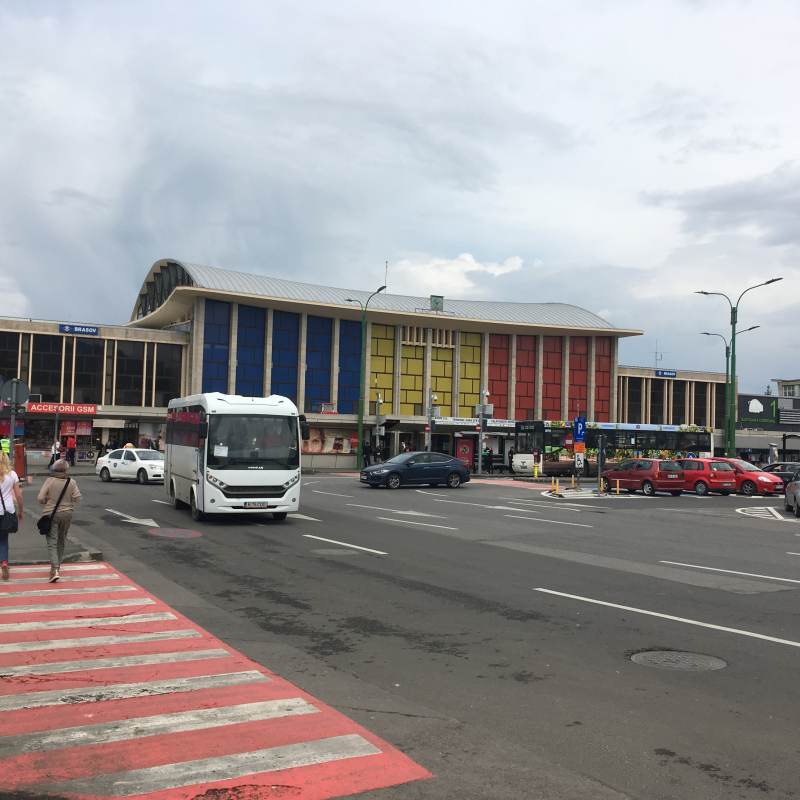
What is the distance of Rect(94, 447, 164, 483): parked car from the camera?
34.2m

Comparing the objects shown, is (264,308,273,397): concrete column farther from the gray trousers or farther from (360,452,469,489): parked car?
the gray trousers

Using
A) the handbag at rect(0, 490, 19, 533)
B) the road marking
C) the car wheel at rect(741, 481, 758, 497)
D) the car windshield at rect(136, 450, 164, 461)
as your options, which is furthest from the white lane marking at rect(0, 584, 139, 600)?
the car wheel at rect(741, 481, 758, 497)

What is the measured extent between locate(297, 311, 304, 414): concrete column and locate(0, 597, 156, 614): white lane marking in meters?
57.7

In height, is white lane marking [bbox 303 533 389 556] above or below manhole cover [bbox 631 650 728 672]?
below

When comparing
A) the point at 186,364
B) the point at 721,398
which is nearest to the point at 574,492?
the point at 186,364

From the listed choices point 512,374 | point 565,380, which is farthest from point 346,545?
point 565,380

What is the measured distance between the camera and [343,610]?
32.1 ft

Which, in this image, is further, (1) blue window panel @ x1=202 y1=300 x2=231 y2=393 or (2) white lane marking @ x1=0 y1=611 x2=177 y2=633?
(1) blue window panel @ x1=202 y1=300 x2=231 y2=393

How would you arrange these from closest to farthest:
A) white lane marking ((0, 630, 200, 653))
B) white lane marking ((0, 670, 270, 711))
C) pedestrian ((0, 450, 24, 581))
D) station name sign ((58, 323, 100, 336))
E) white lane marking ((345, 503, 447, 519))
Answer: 1. white lane marking ((0, 670, 270, 711))
2. white lane marking ((0, 630, 200, 653))
3. pedestrian ((0, 450, 24, 581))
4. white lane marking ((345, 503, 447, 519))
5. station name sign ((58, 323, 100, 336))

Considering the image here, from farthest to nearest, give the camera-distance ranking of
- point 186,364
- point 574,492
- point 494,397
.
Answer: point 494,397, point 186,364, point 574,492

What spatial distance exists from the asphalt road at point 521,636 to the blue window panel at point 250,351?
1843 inches

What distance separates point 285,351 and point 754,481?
1613 inches

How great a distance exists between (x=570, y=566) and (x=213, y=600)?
19.8 ft

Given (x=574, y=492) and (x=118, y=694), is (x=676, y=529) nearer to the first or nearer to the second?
(x=574, y=492)
